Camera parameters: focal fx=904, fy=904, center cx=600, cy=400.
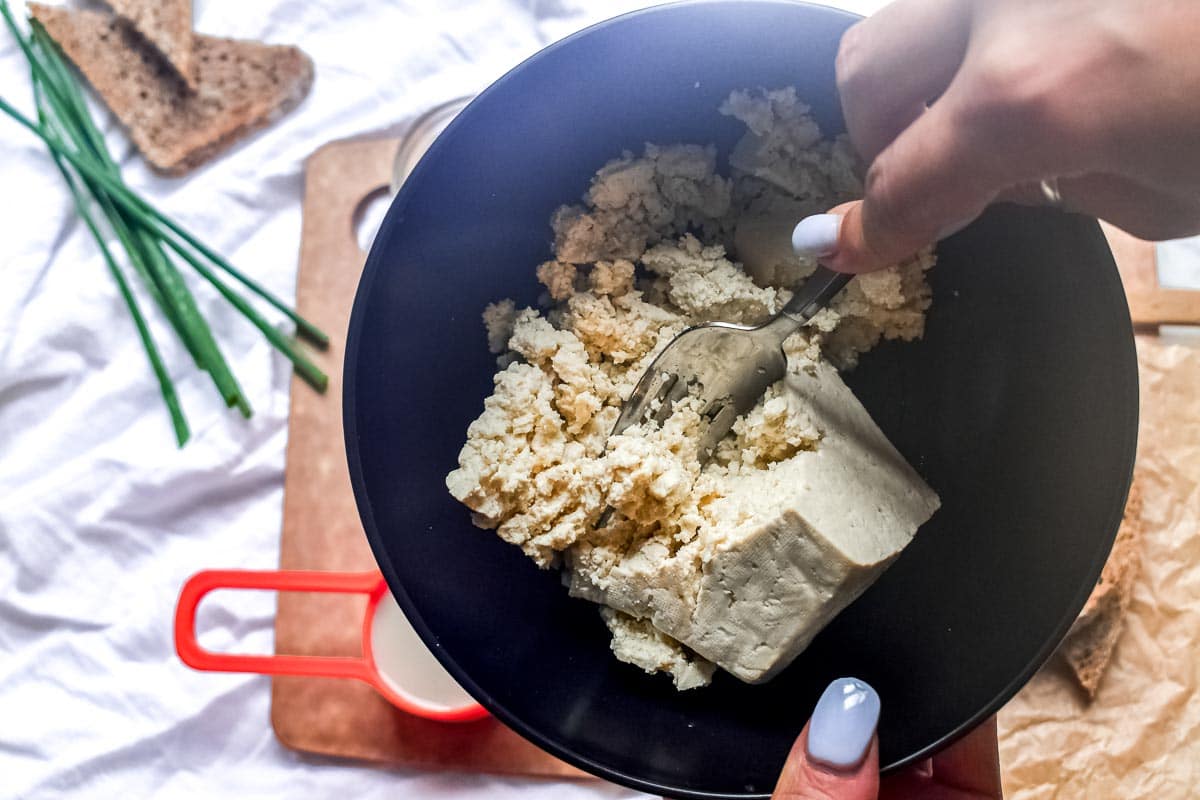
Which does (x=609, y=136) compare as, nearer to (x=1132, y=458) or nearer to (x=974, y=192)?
(x=974, y=192)

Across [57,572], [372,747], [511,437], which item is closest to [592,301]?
[511,437]

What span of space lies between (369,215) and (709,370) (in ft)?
2.30

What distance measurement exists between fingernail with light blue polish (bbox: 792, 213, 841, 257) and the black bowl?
0.81ft

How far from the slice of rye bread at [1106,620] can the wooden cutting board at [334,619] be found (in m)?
0.72

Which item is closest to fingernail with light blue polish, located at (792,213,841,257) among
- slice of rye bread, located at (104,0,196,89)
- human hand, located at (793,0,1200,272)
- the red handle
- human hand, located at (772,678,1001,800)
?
human hand, located at (793,0,1200,272)

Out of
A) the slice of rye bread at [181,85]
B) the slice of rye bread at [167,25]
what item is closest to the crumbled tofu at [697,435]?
the slice of rye bread at [181,85]

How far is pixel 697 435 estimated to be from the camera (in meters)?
1.09

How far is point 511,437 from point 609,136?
0.39 metres

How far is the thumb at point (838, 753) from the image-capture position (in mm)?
916

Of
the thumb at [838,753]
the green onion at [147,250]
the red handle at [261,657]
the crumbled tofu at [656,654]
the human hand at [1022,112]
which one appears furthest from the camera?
the green onion at [147,250]

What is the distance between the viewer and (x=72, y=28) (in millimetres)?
1508

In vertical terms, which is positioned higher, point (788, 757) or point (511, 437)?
point (511, 437)

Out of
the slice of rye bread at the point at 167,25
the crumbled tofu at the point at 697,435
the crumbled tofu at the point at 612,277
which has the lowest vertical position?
the crumbled tofu at the point at 697,435

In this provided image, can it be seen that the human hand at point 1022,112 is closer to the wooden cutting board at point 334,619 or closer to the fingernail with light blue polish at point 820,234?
the fingernail with light blue polish at point 820,234
